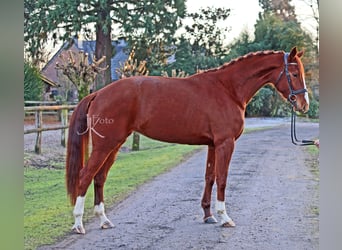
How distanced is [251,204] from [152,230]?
1.48 ft

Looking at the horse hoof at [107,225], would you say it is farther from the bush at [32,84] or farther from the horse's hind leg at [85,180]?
the bush at [32,84]

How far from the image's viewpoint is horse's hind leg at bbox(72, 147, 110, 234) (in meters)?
2.41

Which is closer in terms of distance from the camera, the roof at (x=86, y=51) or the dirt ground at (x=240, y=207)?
the dirt ground at (x=240, y=207)

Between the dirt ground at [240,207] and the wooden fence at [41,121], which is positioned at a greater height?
the wooden fence at [41,121]

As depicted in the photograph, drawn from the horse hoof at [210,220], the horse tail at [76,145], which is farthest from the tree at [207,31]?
the horse hoof at [210,220]

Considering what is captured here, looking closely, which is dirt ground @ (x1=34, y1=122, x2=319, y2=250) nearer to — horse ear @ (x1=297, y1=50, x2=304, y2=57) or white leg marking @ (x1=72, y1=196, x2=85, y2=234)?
white leg marking @ (x1=72, y1=196, x2=85, y2=234)

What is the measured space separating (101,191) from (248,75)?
0.83m

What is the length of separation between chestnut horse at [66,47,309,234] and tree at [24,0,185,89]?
0.17m

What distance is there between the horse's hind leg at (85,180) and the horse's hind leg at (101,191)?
0.08 ft

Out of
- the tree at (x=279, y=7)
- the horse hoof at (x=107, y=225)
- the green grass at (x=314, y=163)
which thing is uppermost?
the tree at (x=279, y=7)

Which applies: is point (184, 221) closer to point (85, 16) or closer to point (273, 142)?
point (273, 142)

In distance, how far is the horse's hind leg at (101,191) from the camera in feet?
7.92

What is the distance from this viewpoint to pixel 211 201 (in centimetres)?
241
